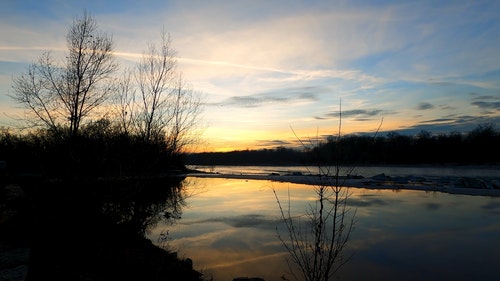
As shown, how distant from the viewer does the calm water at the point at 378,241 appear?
7.41 meters

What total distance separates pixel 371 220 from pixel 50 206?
35.0 ft

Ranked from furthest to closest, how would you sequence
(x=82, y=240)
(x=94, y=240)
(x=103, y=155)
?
(x=103, y=155), (x=94, y=240), (x=82, y=240)

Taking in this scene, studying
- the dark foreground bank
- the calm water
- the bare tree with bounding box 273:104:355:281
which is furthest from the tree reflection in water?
the bare tree with bounding box 273:104:355:281

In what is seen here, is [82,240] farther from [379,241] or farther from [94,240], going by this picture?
[379,241]

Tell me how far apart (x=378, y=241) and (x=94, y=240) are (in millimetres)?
7627

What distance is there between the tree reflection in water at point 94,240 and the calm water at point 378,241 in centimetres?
125

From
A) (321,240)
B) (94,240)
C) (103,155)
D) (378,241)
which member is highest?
(103,155)

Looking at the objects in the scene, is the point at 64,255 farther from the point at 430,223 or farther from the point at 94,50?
the point at 430,223

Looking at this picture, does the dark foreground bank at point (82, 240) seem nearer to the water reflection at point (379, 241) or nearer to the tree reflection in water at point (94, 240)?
the tree reflection in water at point (94, 240)

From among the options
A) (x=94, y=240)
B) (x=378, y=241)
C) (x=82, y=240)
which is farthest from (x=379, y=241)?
(x=82, y=240)

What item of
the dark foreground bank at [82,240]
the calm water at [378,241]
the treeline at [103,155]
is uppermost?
the treeline at [103,155]

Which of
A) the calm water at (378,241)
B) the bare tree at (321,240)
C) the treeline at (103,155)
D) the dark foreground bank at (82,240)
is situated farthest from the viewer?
the treeline at (103,155)

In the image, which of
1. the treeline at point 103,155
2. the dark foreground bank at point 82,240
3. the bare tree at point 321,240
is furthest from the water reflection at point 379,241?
the treeline at point 103,155

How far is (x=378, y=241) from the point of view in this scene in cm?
973
